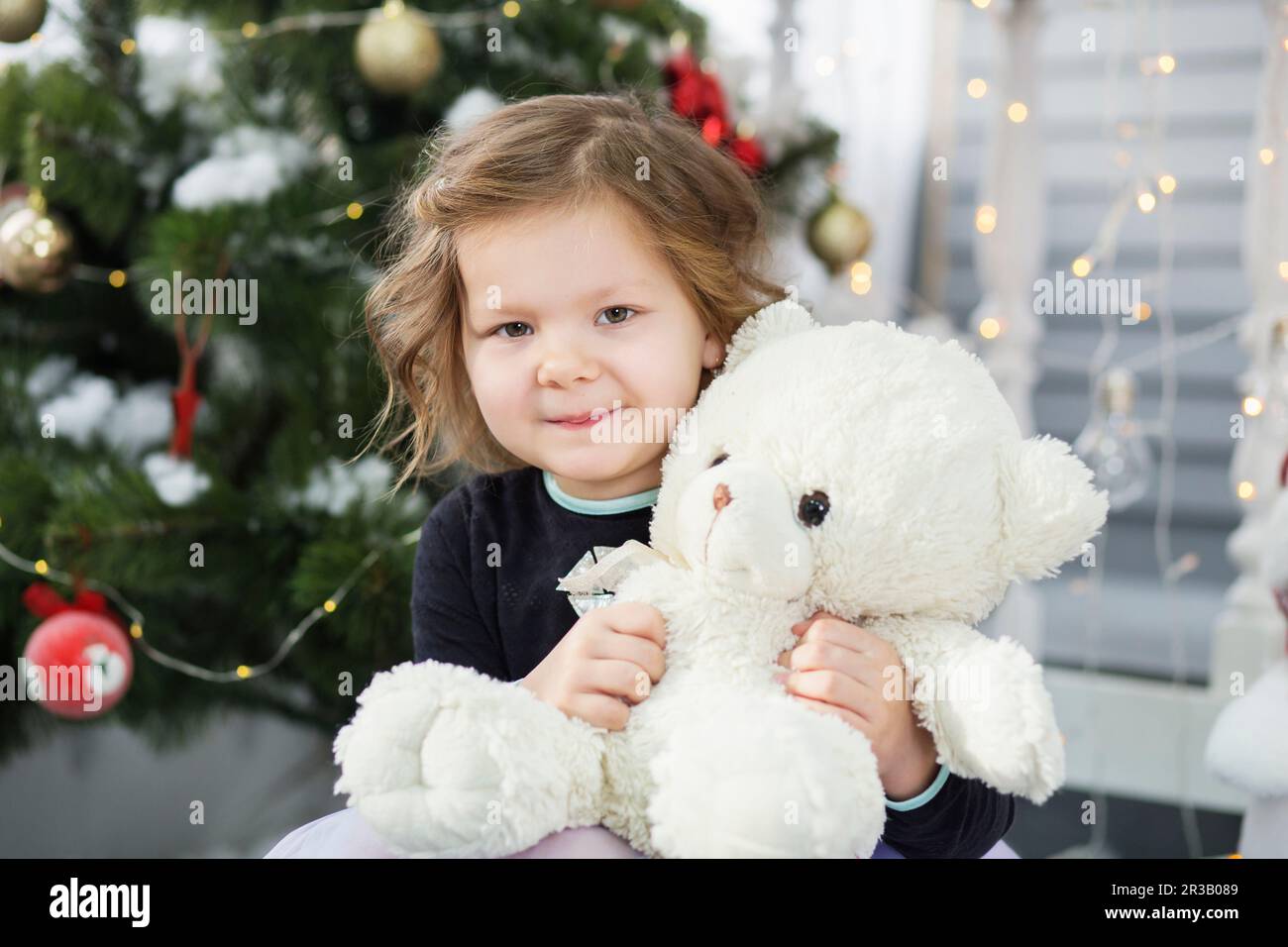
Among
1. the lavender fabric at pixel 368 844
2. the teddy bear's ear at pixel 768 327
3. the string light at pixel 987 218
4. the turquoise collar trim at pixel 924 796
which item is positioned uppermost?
the string light at pixel 987 218

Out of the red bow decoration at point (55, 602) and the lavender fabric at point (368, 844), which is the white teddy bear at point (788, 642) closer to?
the lavender fabric at point (368, 844)

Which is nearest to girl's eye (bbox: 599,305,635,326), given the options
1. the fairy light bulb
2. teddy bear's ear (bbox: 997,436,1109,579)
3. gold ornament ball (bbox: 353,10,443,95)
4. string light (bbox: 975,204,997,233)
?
teddy bear's ear (bbox: 997,436,1109,579)

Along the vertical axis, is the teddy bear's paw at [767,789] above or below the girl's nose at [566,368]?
below

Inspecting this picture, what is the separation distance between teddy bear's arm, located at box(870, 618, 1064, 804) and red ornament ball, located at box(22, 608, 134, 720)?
914mm

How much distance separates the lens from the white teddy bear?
56 centimetres

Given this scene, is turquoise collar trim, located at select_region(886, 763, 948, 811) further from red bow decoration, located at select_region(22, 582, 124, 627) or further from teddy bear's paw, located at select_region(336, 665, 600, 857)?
red bow decoration, located at select_region(22, 582, 124, 627)

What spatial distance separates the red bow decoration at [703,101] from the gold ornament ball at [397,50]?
0.34m

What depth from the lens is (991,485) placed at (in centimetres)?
62

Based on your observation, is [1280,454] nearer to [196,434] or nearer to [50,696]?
[196,434]

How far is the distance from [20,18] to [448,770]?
3.48ft

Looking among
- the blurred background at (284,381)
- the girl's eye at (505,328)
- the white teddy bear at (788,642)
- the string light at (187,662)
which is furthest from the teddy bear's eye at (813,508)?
the string light at (187,662)

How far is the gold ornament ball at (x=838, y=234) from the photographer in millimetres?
1718

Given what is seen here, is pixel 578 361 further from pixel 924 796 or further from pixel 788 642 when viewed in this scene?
pixel 924 796
